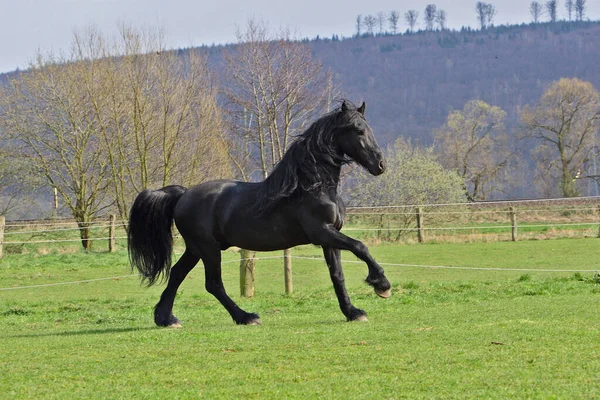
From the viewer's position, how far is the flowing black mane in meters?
8.62

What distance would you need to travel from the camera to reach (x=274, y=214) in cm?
889

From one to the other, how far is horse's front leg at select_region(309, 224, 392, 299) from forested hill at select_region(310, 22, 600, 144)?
454ft

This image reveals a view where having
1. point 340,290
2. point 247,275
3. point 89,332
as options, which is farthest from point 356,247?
point 247,275

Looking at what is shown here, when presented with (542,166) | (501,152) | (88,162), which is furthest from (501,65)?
(88,162)

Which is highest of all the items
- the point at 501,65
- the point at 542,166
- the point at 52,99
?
the point at 501,65

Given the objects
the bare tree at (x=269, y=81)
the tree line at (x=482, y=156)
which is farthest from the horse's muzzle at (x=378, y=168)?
the tree line at (x=482, y=156)

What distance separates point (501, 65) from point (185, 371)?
7245 inches

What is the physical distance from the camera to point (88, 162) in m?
34.7

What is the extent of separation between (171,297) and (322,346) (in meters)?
3.35

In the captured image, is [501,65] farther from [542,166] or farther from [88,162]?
[88,162]

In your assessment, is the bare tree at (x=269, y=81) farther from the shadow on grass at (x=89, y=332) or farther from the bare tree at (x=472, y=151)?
the bare tree at (x=472, y=151)

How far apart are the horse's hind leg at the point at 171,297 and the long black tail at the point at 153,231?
128mm

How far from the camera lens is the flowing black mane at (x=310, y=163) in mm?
8617

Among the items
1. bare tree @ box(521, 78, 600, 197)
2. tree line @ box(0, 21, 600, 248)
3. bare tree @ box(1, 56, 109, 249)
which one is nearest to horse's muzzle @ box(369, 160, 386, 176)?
tree line @ box(0, 21, 600, 248)
